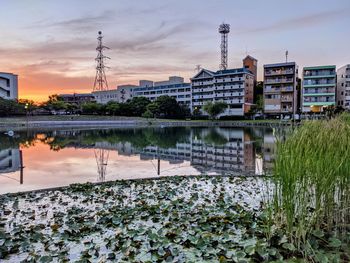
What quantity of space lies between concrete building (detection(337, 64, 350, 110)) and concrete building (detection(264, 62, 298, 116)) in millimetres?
7970

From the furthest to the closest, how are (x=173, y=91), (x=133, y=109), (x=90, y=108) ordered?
1. (x=173, y=91)
2. (x=90, y=108)
3. (x=133, y=109)

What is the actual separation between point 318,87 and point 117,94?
61.5 metres

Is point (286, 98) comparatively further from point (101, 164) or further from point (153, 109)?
point (101, 164)

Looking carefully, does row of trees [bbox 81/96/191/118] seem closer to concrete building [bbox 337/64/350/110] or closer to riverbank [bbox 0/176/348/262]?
concrete building [bbox 337/64/350/110]

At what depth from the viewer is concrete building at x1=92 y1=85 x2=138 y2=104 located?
3831 inches

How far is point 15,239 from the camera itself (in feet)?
14.3

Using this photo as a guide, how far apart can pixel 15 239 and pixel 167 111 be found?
67.4 m

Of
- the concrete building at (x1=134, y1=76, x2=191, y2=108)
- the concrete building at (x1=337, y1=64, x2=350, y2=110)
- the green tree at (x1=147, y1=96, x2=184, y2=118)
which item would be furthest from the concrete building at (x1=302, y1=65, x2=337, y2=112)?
the concrete building at (x1=134, y1=76, x2=191, y2=108)

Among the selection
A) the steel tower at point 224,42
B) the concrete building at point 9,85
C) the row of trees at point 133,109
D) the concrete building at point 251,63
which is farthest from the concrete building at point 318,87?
the concrete building at point 9,85

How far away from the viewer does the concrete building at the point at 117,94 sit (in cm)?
9731

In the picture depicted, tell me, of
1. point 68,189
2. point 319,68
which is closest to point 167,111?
point 319,68

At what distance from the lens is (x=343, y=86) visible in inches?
2298

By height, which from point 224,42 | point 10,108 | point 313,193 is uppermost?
point 224,42

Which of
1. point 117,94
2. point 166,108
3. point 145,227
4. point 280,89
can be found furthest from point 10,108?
point 145,227
